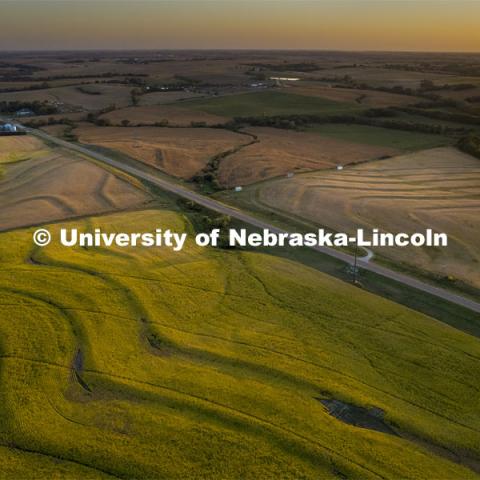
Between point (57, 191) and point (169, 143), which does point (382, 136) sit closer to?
point (169, 143)

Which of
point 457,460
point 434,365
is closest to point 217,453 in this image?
point 457,460

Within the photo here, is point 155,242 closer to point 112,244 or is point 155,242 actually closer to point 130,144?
point 112,244

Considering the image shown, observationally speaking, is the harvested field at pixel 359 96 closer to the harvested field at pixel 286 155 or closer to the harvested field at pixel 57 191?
the harvested field at pixel 286 155

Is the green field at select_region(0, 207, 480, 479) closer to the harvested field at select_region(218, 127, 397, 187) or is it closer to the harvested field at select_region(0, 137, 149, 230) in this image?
the harvested field at select_region(0, 137, 149, 230)

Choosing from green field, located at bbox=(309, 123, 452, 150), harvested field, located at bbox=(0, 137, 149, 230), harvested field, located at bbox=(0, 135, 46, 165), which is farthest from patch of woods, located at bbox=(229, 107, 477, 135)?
harvested field, located at bbox=(0, 137, 149, 230)

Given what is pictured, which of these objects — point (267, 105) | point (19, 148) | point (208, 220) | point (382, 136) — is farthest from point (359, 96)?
point (208, 220)

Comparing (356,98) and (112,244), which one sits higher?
(356,98)

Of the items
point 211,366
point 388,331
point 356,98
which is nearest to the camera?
point 211,366
